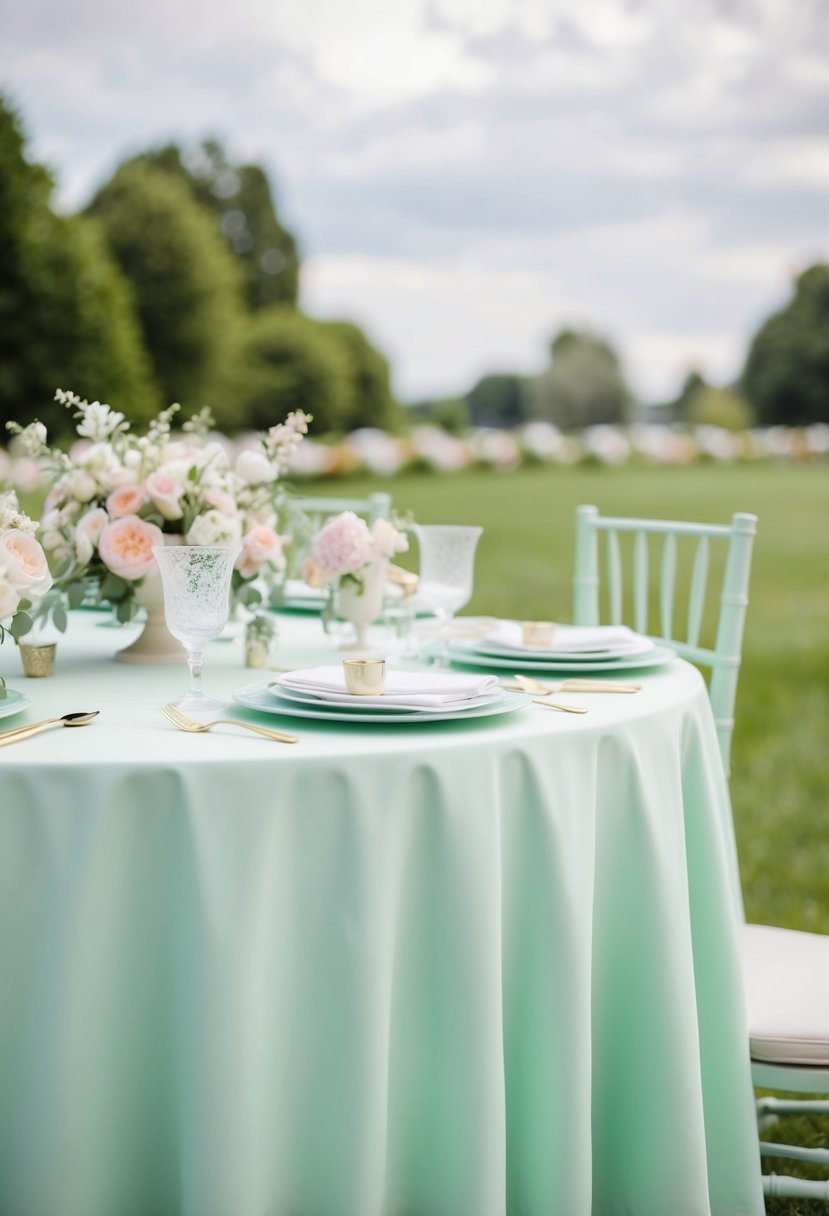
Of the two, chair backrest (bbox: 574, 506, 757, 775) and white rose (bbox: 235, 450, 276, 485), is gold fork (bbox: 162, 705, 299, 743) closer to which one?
white rose (bbox: 235, 450, 276, 485)

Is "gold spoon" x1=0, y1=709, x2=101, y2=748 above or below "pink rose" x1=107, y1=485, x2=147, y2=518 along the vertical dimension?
below

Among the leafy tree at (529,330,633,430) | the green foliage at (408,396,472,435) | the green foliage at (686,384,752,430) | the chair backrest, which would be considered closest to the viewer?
the chair backrest

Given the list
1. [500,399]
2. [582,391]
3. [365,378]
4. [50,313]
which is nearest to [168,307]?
[365,378]

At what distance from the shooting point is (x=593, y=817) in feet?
5.10

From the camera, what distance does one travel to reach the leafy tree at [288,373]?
91.8 feet

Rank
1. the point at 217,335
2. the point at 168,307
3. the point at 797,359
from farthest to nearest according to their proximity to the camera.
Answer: the point at 797,359 < the point at 217,335 < the point at 168,307

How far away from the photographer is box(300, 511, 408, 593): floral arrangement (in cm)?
197

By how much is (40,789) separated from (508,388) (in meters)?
41.2

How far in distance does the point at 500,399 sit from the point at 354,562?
4049 centimetres

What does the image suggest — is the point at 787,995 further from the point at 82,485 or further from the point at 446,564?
the point at 82,485

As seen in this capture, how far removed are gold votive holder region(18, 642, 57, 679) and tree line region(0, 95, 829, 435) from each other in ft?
42.3

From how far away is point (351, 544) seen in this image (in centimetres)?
196

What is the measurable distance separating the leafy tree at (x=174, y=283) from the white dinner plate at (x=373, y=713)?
72.6 feet

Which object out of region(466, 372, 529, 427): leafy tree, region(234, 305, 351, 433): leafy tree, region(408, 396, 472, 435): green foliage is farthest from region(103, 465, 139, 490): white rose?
region(466, 372, 529, 427): leafy tree
